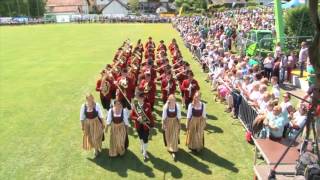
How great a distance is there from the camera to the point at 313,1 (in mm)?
2604

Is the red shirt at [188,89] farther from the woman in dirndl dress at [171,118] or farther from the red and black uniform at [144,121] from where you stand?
the red and black uniform at [144,121]

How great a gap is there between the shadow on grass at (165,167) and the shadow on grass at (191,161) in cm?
39

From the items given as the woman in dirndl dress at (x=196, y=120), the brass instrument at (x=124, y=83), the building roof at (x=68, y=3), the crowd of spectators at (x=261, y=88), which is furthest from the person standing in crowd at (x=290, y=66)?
the building roof at (x=68, y=3)

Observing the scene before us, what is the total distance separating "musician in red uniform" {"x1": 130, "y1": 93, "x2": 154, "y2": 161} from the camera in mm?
10281

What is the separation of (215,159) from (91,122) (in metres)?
3.24

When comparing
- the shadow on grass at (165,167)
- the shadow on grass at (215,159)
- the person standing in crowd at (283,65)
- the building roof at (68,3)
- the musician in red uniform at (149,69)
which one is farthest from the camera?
the building roof at (68,3)

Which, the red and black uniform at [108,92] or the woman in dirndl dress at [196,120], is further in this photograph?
the red and black uniform at [108,92]

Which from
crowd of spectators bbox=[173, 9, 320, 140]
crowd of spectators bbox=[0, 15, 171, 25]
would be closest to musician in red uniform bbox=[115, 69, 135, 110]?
crowd of spectators bbox=[173, 9, 320, 140]

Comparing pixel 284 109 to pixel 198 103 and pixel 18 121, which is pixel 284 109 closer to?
pixel 198 103

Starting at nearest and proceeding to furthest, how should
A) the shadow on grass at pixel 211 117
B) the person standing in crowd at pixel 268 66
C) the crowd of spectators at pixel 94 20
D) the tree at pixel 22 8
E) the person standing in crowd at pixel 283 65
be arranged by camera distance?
the shadow on grass at pixel 211 117 → the person standing in crowd at pixel 283 65 → the person standing in crowd at pixel 268 66 → the crowd of spectators at pixel 94 20 → the tree at pixel 22 8

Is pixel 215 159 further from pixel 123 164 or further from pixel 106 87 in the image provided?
pixel 106 87

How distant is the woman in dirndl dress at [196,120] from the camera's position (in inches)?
414

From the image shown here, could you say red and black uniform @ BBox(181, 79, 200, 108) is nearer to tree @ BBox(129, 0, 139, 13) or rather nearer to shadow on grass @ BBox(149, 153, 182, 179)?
shadow on grass @ BBox(149, 153, 182, 179)

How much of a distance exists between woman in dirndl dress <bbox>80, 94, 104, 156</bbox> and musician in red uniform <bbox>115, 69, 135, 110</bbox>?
8.78 feet
